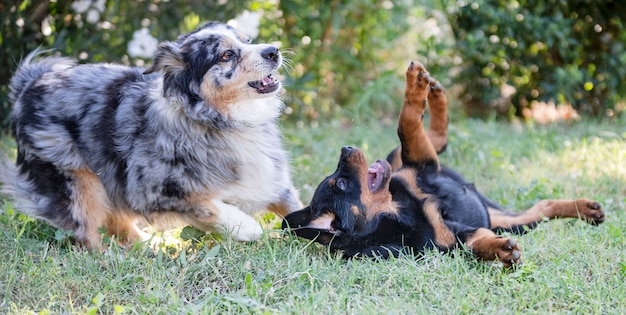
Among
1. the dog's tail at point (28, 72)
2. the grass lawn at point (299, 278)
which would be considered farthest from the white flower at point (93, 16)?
the grass lawn at point (299, 278)

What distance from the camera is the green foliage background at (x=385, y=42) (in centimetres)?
696

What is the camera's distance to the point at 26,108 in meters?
4.44

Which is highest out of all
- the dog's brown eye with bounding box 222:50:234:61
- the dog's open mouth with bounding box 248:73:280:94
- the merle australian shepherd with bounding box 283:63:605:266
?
the dog's brown eye with bounding box 222:50:234:61

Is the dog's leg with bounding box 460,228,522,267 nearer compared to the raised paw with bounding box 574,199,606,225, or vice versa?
the dog's leg with bounding box 460,228,522,267

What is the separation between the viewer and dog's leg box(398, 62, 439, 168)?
4352 mm

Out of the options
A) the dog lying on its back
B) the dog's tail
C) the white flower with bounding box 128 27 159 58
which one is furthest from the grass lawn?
the white flower with bounding box 128 27 159 58

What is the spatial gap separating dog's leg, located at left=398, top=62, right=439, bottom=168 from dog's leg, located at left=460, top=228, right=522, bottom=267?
80cm

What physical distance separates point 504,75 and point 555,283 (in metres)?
4.90

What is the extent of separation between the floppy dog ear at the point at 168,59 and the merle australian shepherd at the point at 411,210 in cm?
113

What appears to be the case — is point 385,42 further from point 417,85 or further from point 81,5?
point 417,85

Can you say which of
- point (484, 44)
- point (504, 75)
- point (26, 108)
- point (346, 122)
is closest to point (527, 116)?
point (504, 75)

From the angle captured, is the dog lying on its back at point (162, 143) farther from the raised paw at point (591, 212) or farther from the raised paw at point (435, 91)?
the raised paw at point (591, 212)

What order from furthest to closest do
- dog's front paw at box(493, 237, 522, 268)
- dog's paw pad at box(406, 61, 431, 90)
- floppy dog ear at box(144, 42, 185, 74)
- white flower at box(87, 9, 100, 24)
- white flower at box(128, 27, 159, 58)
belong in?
1. white flower at box(87, 9, 100, 24)
2. white flower at box(128, 27, 159, 58)
3. dog's paw pad at box(406, 61, 431, 90)
4. floppy dog ear at box(144, 42, 185, 74)
5. dog's front paw at box(493, 237, 522, 268)

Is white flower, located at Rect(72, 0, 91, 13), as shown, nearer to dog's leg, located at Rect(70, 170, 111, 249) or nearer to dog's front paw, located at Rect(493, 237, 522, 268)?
dog's leg, located at Rect(70, 170, 111, 249)
